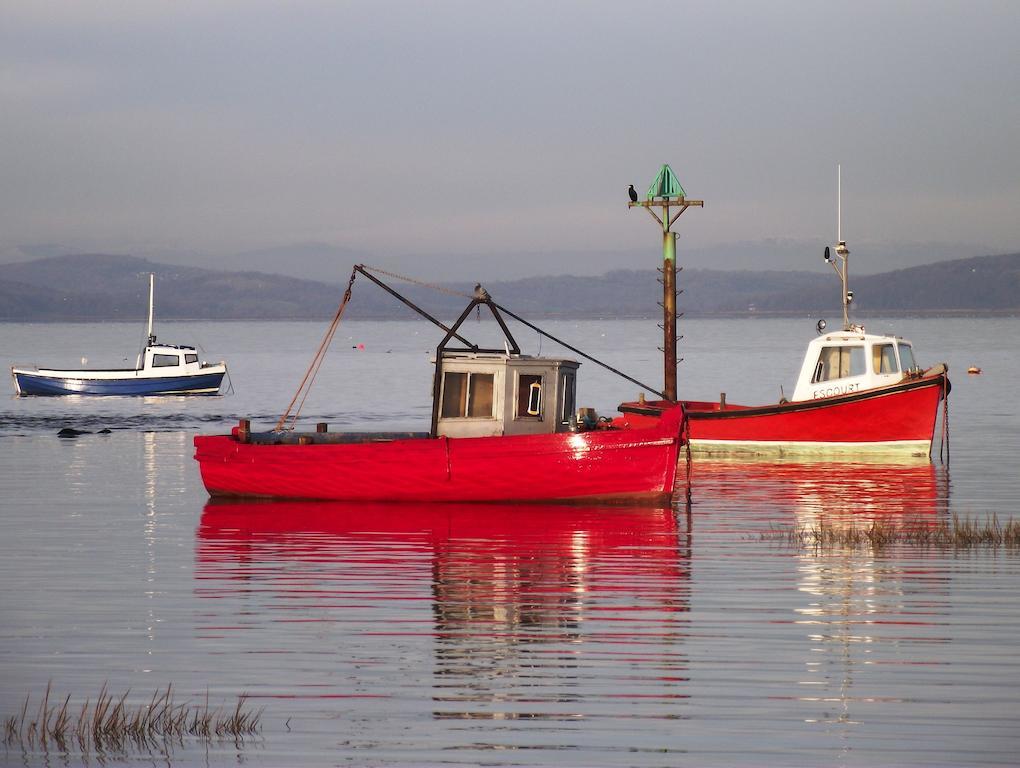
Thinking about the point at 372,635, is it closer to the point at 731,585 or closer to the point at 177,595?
the point at 177,595

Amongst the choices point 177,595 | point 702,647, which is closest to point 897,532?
point 702,647

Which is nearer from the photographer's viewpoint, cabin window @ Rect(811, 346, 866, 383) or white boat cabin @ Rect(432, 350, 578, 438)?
white boat cabin @ Rect(432, 350, 578, 438)

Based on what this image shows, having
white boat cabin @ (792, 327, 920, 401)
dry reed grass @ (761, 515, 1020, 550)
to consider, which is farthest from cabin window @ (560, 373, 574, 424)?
white boat cabin @ (792, 327, 920, 401)

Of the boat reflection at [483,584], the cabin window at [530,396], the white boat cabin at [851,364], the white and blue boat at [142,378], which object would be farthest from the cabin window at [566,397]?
the white and blue boat at [142,378]

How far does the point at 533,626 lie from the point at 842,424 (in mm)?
20371

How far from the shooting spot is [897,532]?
70.1 ft

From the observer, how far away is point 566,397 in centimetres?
2495

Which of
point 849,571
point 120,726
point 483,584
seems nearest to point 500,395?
point 483,584

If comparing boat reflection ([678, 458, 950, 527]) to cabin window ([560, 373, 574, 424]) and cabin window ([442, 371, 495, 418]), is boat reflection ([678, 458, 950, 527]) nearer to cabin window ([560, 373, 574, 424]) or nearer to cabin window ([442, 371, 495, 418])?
cabin window ([560, 373, 574, 424])

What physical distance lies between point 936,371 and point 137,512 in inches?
660

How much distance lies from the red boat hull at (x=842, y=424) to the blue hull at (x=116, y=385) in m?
42.8

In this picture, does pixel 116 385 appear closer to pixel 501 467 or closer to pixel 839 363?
pixel 839 363

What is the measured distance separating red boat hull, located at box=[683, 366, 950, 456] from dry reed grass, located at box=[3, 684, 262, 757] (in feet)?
76.3

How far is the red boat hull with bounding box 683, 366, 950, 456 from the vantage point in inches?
1304
